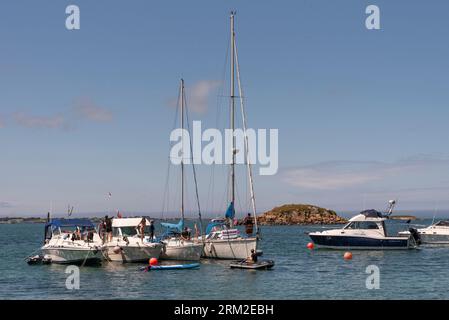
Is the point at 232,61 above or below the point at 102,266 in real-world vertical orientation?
above

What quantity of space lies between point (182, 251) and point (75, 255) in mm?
9291

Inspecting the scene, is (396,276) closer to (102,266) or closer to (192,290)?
(192,290)

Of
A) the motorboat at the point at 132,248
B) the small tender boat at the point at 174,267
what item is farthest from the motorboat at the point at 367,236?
the motorboat at the point at 132,248

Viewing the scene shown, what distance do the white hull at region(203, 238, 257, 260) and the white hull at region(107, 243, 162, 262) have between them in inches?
199

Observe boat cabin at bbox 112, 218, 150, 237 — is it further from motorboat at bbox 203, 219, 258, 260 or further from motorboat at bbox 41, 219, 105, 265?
motorboat at bbox 203, 219, 258, 260

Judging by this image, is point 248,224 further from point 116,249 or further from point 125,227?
point 116,249

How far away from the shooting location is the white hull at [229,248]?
4866cm

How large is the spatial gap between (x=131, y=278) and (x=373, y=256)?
1142 inches

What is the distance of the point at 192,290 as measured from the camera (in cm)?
3528

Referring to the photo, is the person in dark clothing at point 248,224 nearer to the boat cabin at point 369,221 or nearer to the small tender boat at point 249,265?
the small tender boat at point 249,265

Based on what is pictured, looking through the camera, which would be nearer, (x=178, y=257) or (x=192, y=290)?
(x=192, y=290)

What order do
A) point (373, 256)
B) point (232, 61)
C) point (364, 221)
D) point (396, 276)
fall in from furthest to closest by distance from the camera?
point (364, 221)
point (373, 256)
point (232, 61)
point (396, 276)

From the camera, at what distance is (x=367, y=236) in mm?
62938
